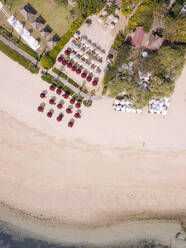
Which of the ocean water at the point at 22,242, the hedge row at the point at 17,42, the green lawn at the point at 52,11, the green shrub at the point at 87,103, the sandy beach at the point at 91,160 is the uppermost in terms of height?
the green lawn at the point at 52,11

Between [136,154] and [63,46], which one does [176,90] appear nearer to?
[136,154]

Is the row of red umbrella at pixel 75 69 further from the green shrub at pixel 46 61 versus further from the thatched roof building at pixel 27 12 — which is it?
the thatched roof building at pixel 27 12

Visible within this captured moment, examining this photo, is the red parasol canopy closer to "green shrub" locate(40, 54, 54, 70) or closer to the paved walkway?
"green shrub" locate(40, 54, 54, 70)

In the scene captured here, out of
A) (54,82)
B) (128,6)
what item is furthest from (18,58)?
(128,6)

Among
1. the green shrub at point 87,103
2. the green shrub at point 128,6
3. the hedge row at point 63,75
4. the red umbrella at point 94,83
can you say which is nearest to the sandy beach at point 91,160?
the green shrub at point 87,103

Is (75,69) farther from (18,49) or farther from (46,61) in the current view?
(18,49)

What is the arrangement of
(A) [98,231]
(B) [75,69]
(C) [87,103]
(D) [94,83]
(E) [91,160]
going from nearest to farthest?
(B) [75,69]
(D) [94,83]
(C) [87,103]
(E) [91,160]
(A) [98,231]

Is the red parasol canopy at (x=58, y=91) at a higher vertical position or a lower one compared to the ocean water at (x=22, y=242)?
higher
